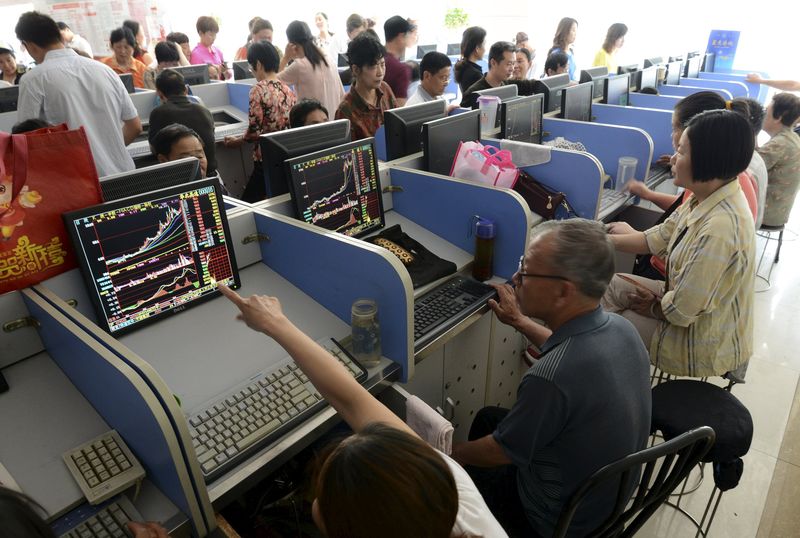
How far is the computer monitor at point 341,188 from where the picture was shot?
5.69 feet

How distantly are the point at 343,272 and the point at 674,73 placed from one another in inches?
199

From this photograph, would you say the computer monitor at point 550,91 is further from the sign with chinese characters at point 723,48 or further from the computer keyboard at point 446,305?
the sign with chinese characters at point 723,48

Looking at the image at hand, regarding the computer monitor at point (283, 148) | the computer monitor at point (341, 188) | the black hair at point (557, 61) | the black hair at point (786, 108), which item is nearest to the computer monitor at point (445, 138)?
the computer monitor at point (341, 188)

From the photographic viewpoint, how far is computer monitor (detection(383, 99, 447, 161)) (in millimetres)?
2273

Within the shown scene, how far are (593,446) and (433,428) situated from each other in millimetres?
395

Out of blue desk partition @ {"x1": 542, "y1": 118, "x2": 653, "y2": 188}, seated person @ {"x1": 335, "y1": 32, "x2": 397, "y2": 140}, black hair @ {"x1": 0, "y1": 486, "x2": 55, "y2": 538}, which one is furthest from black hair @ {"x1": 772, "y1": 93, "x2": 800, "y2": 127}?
black hair @ {"x1": 0, "y1": 486, "x2": 55, "y2": 538}

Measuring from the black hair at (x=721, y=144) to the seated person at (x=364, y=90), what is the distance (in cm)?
173

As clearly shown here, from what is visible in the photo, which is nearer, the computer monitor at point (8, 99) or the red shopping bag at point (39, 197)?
the red shopping bag at point (39, 197)

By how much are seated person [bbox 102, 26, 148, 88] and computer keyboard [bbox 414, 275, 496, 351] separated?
14.5 feet

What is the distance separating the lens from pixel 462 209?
6.52 ft

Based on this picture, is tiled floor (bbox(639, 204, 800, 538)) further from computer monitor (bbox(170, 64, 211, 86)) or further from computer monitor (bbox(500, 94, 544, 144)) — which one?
computer monitor (bbox(170, 64, 211, 86))

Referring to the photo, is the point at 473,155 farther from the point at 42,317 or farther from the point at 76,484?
the point at 76,484

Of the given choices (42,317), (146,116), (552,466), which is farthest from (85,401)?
(146,116)

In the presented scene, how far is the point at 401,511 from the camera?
0.59m
